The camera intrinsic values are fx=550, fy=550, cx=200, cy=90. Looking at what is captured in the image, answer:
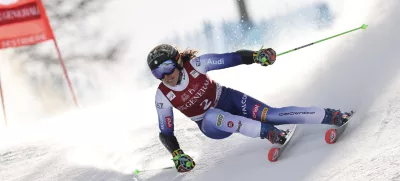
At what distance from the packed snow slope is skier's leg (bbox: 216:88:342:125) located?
0.57ft

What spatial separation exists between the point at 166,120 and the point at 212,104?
388 mm

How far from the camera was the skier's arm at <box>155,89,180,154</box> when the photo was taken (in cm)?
432

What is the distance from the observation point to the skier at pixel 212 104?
4039 millimetres

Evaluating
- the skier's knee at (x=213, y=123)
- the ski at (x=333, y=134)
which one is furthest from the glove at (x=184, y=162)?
the ski at (x=333, y=134)

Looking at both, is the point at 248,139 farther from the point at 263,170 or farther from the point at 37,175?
the point at 37,175

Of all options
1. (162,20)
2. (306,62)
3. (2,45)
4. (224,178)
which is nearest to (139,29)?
(162,20)

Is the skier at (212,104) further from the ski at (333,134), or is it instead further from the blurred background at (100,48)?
the blurred background at (100,48)

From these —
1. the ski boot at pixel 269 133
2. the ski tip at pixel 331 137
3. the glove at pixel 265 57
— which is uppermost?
the glove at pixel 265 57

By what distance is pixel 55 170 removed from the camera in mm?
5992

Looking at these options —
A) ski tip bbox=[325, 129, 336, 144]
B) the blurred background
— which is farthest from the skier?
the blurred background

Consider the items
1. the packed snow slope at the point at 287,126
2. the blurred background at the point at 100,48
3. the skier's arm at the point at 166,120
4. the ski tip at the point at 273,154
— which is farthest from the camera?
the blurred background at the point at 100,48

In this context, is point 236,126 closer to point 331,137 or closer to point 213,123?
point 213,123

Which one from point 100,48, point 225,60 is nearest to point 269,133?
point 225,60

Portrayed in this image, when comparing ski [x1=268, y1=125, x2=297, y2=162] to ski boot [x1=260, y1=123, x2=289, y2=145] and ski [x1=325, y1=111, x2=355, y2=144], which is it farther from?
ski [x1=325, y1=111, x2=355, y2=144]
